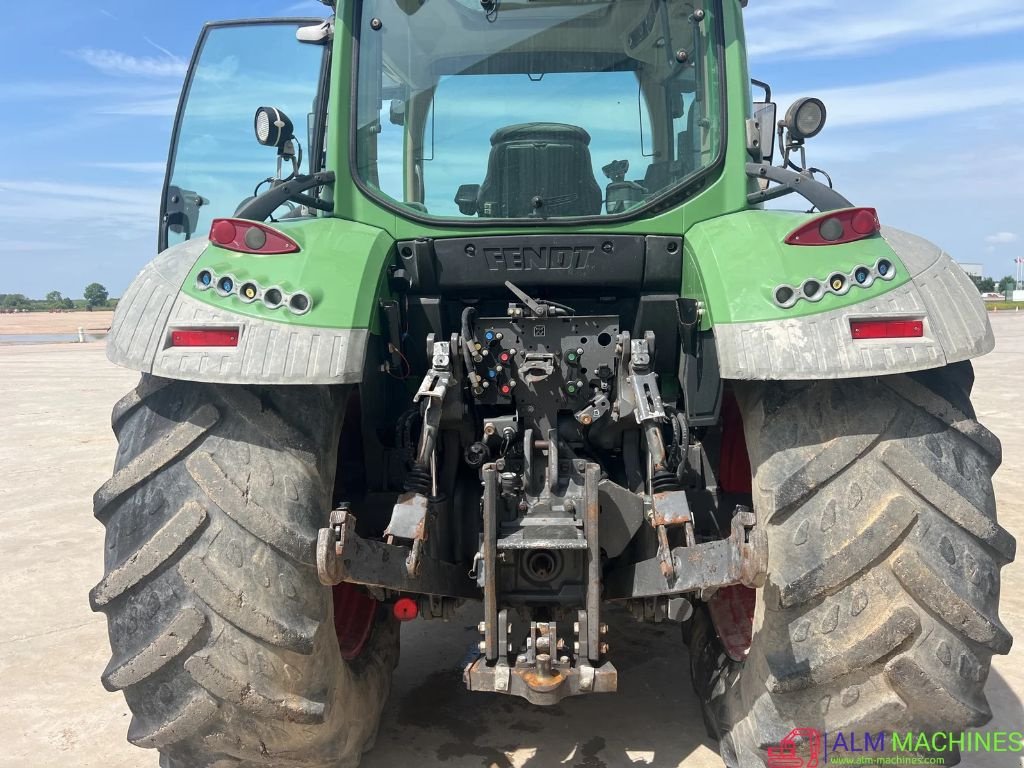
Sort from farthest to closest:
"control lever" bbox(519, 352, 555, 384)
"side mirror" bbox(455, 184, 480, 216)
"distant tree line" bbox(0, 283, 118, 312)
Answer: "distant tree line" bbox(0, 283, 118, 312) → "side mirror" bbox(455, 184, 480, 216) → "control lever" bbox(519, 352, 555, 384)

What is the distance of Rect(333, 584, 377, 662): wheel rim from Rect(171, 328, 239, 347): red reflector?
1064 mm

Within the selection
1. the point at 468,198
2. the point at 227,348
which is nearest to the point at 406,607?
the point at 227,348

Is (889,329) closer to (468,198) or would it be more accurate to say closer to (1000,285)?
(468,198)

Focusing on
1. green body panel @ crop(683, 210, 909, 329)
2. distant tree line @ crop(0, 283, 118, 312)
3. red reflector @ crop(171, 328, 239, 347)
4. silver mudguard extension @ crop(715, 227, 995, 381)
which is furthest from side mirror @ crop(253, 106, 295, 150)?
distant tree line @ crop(0, 283, 118, 312)

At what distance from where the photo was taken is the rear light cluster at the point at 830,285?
226 cm

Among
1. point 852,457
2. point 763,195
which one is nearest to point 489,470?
point 852,457

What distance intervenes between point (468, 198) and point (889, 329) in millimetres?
1481

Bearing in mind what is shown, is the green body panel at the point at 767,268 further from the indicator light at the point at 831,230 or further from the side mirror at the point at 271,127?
the side mirror at the point at 271,127

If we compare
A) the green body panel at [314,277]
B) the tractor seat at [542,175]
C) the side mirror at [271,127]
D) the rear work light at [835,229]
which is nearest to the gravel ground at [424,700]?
the green body panel at [314,277]

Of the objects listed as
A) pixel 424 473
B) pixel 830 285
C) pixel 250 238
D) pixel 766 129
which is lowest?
pixel 424 473

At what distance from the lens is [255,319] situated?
229 centimetres

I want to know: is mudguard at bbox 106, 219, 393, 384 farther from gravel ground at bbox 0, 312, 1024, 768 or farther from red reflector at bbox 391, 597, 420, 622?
gravel ground at bbox 0, 312, 1024, 768

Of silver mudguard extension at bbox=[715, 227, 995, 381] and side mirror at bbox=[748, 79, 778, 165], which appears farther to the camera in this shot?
side mirror at bbox=[748, 79, 778, 165]

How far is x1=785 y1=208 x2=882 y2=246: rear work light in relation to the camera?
7.78ft
